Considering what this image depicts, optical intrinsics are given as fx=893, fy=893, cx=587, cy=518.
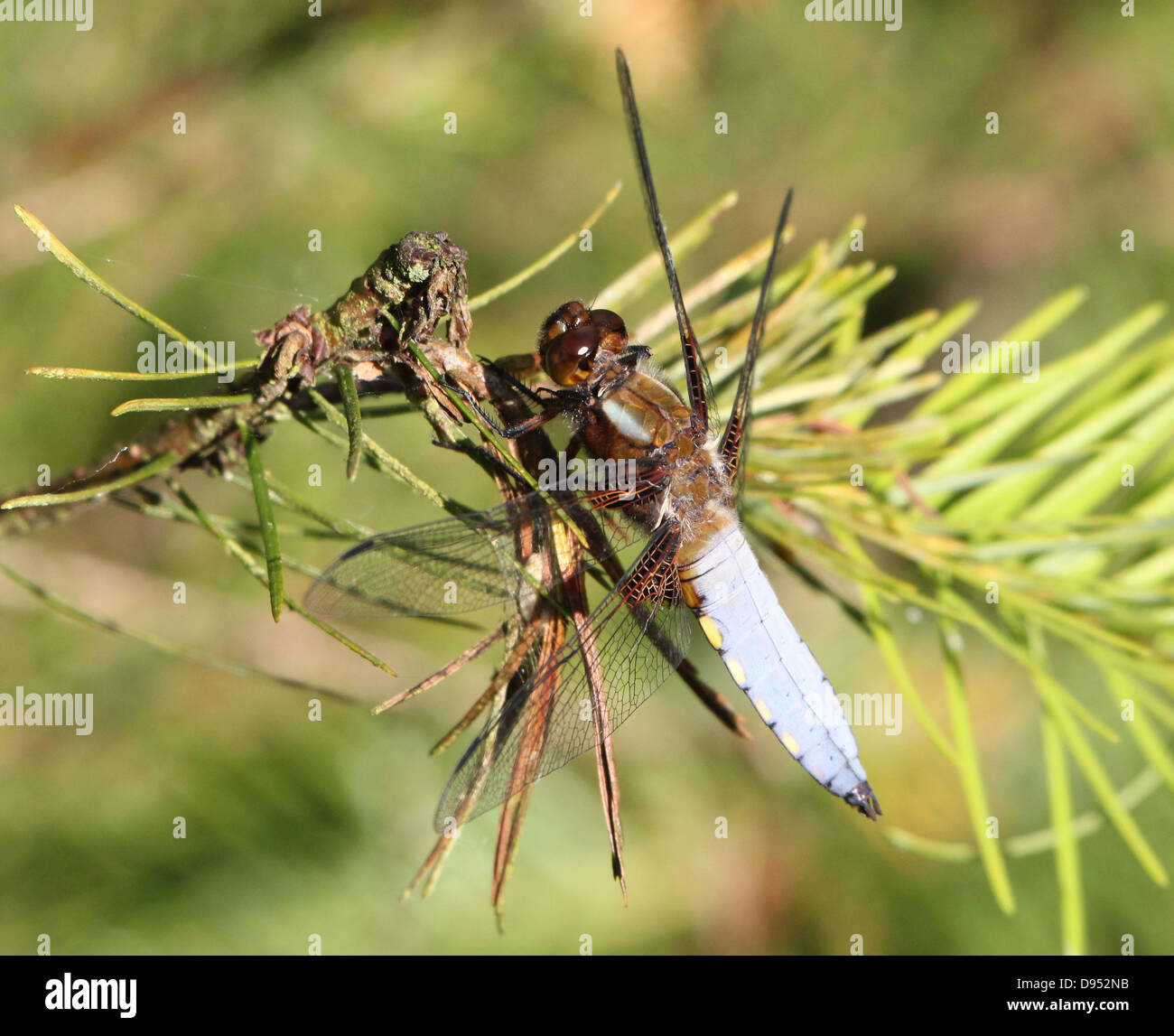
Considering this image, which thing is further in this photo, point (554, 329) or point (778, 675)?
point (778, 675)

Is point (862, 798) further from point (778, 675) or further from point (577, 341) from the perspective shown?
point (577, 341)

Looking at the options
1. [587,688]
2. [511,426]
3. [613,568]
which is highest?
[511,426]

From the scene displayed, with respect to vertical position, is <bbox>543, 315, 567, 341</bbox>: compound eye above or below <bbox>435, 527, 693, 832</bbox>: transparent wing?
above

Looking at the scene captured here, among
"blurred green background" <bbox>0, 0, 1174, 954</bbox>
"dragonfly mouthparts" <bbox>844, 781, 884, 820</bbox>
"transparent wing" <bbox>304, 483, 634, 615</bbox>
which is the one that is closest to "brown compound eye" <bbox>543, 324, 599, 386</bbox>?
"transparent wing" <bbox>304, 483, 634, 615</bbox>

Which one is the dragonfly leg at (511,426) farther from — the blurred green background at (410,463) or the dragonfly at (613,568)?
the blurred green background at (410,463)

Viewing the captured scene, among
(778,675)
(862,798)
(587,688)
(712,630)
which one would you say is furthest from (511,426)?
(862,798)

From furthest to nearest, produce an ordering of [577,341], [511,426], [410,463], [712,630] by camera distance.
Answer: [410,463], [712,630], [577,341], [511,426]

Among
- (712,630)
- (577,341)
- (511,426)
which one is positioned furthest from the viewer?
(712,630)

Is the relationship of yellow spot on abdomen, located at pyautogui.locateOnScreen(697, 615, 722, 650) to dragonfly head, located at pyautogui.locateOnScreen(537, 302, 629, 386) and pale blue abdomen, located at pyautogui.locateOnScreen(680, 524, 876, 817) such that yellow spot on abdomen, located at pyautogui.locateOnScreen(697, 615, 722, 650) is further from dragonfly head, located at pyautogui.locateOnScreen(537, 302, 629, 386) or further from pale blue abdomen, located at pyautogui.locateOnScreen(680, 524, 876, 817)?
dragonfly head, located at pyautogui.locateOnScreen(537, 302, 629, 386)
